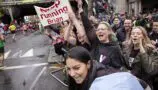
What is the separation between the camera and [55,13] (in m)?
9.28

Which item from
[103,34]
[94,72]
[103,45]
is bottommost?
[103,45]

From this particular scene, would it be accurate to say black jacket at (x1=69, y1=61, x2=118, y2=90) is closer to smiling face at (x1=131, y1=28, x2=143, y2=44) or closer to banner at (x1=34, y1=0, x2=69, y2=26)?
smiling face at (x1=131, y1=28, x2=143, y2=44)

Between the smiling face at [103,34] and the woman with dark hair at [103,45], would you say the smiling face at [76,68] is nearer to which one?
the woman with dark hair at [103,45]

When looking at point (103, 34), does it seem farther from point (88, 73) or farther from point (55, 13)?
point (55, 13)

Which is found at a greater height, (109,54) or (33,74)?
(109,54)

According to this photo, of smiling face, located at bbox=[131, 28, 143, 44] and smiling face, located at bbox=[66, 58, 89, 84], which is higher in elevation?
smiling face, located at bbox=[66, 58, 89, 84]

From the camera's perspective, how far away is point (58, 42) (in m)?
8.93

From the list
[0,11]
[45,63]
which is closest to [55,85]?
[45,63]

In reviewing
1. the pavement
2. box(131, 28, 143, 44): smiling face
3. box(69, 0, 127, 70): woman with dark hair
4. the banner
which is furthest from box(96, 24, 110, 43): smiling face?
the pavement

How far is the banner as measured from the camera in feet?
29.1

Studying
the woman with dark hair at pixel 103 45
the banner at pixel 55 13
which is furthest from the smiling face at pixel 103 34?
the banner at pixel 55 13

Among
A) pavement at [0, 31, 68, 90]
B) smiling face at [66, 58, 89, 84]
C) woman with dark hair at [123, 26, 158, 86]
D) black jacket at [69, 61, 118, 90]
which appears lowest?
pavement at [0, 31, 68, 90]

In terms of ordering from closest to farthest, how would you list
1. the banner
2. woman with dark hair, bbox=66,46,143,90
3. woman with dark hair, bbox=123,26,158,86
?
woman with dark hair, bbox=66,46,143,90 < woman with dark hair, bbox=123,26,158,86 < the banner

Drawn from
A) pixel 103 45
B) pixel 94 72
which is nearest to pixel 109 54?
pixel 103 45
